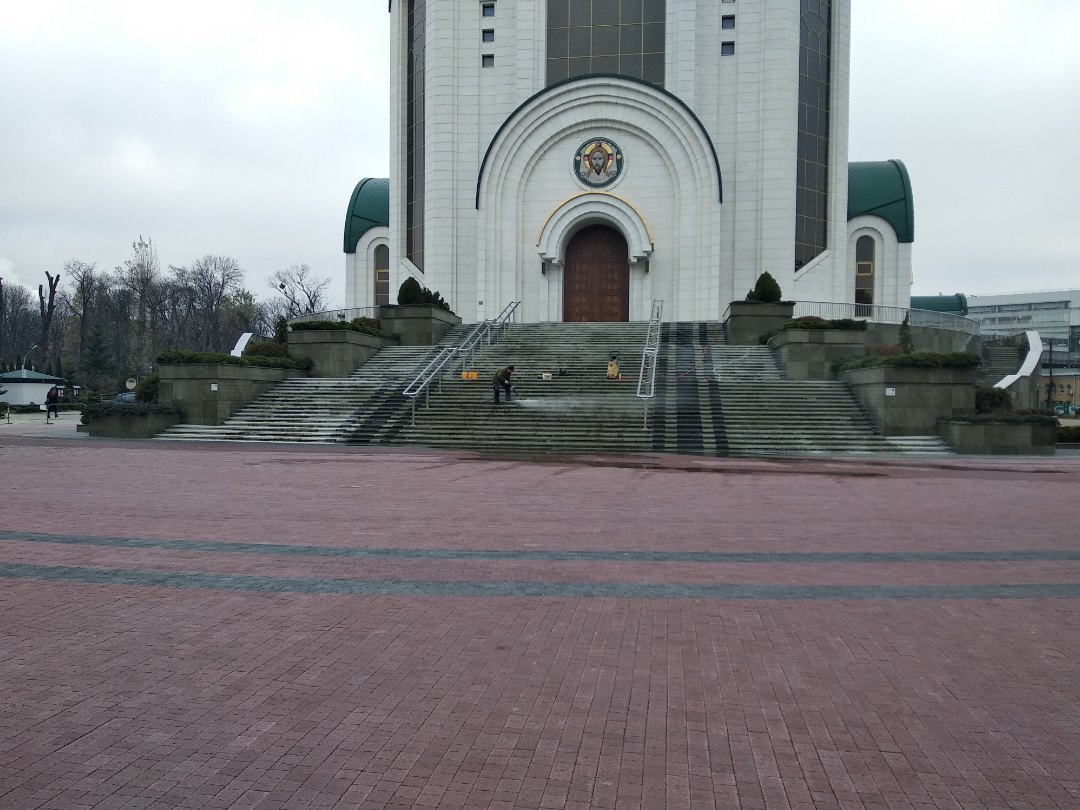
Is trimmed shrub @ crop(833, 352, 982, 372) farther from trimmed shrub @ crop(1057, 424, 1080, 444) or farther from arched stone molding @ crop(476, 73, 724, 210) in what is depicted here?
arched stone molding @ crop(476, 73, 724, 210)

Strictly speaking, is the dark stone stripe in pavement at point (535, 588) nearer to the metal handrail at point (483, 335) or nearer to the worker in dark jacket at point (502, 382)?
the worker in dark jacket at point (502, 382)

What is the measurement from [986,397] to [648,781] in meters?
22.2

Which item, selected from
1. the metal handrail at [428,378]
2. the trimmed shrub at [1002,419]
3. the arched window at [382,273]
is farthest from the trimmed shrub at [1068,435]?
the arched window at [382,273]

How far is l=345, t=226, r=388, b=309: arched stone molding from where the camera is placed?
142 ft

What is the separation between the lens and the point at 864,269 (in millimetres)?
40312

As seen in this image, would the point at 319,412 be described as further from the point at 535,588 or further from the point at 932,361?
the point at 535,588

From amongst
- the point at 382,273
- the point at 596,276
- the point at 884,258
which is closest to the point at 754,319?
the point at 596,276

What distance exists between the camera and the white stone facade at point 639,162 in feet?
116

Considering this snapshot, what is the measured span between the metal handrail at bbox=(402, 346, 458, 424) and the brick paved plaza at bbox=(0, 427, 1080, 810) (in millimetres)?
13180

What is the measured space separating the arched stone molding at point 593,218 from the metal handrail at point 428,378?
9326 millimetres

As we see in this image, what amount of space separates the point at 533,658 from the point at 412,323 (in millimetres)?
27073

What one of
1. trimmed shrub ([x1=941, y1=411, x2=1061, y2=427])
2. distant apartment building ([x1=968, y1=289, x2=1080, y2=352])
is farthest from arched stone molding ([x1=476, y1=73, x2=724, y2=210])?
distant apartment building ([x1=968, y1=289, x2=1080, y2=352])

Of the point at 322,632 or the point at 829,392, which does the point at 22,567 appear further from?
the point at 829,392

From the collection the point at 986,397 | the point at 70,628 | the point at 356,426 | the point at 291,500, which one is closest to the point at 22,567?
the point at 70,628
